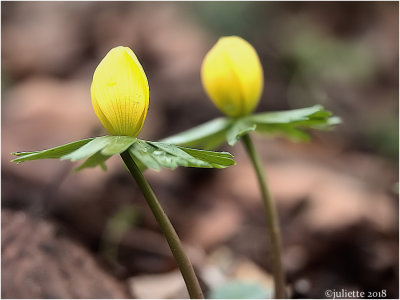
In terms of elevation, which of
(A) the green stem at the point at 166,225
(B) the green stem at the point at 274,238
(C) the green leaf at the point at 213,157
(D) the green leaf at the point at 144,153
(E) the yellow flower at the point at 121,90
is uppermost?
(E) the yellow flower at the point at 121,90

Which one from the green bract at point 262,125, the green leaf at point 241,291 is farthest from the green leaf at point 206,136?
the green leaf at point 241,291

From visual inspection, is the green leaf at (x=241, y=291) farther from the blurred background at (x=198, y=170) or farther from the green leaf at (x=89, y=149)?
the green leaf at (x=89, y=149)

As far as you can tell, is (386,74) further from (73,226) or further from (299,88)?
(73,226)

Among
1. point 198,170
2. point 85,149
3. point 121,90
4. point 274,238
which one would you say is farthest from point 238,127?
point 198,170

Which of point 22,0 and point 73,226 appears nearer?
point 73,226

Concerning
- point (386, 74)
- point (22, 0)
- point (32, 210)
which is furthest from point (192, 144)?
point (22, 0)
